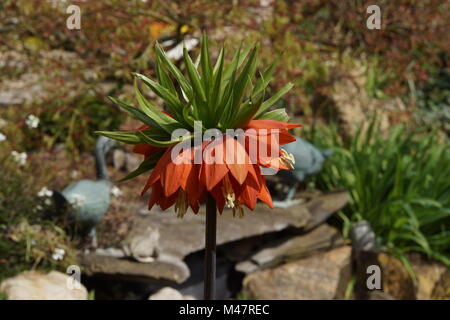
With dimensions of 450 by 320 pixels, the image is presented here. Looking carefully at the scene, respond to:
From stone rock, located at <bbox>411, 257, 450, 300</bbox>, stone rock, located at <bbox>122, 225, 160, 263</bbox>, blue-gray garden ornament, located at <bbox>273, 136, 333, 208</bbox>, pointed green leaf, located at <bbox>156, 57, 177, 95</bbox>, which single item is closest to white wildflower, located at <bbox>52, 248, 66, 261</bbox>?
stone rock, located at <bbox>122, 225, 160, 263</bbox>

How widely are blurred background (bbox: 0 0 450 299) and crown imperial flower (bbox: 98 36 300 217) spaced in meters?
1.99

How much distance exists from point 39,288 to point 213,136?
2.12 metres

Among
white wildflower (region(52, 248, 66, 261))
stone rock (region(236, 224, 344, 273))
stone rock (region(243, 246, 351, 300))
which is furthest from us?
stone rock (region(236, 224, 344, 273))

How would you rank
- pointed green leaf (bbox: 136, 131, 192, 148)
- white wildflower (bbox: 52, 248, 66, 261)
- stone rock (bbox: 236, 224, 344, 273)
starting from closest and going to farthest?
pointed green leaf (bbox: 136, 131, 192, 148) < white wildflower (bbox: 52, 248, 66, 261) < stone rock (bbox: 236, 224, 344, 273)

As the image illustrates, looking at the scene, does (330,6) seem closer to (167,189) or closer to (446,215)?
(446,215)

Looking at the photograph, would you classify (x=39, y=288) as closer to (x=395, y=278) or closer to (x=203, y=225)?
(x=203, y=225)

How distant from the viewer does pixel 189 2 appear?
4996mm

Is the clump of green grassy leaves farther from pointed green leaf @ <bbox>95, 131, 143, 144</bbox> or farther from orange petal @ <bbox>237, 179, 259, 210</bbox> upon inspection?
pointed green leaf @ <bbox>95, 131, 143, 144</bbox>

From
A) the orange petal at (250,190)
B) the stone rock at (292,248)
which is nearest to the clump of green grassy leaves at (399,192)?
the stone rock at (292,248)

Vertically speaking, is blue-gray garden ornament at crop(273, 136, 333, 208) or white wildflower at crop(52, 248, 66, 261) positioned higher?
blue-gray garden ornament at crop(273, 136, 333, 208)

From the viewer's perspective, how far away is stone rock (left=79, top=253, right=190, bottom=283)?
326cm

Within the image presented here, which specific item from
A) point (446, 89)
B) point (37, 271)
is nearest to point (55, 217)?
point (37, 271)

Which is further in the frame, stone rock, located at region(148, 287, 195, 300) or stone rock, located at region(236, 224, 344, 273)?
stone rock, located at region(236, 224, 344, 273)

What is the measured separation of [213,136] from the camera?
139 centimetres
